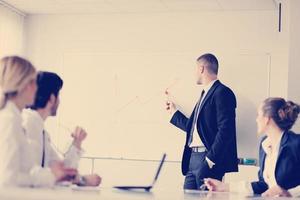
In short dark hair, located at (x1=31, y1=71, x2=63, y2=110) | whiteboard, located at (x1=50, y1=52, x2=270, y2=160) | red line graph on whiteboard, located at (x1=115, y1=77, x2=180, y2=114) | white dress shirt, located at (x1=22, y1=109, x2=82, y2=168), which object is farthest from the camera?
red line graph on whiteboard, located at (x1=115, y1=77, x2=180, y2=114)

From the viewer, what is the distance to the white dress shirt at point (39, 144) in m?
2.39

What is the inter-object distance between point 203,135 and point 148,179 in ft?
4.96

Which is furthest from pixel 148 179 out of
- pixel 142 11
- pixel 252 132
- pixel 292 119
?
pixel 292 119

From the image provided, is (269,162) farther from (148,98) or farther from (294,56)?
(148,98)

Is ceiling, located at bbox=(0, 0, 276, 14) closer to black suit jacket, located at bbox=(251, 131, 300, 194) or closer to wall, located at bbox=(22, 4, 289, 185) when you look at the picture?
wall, located at bbox=(22, 4, 289, 185)

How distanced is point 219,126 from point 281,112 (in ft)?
3.47

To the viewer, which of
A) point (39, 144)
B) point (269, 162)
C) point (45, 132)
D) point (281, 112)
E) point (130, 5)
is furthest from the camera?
point (130, 5)

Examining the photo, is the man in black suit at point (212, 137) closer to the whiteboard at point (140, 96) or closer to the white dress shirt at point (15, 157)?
the whiteboard at point (140, 96)

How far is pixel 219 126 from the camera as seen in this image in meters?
4.62

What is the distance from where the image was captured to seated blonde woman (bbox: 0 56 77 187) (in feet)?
6.82

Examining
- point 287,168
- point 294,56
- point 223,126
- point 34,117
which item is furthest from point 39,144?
point 294,56

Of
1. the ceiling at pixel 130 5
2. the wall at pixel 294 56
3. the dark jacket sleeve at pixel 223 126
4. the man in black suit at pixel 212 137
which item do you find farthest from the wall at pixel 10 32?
the wall at pixel 294 56

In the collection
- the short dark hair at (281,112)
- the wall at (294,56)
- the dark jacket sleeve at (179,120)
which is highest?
the wall at (294,56)

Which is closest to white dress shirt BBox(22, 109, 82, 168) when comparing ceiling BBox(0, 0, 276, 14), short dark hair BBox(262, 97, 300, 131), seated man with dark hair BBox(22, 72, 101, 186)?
seated man with dark hair BBox(22, 72, 101, 186)
